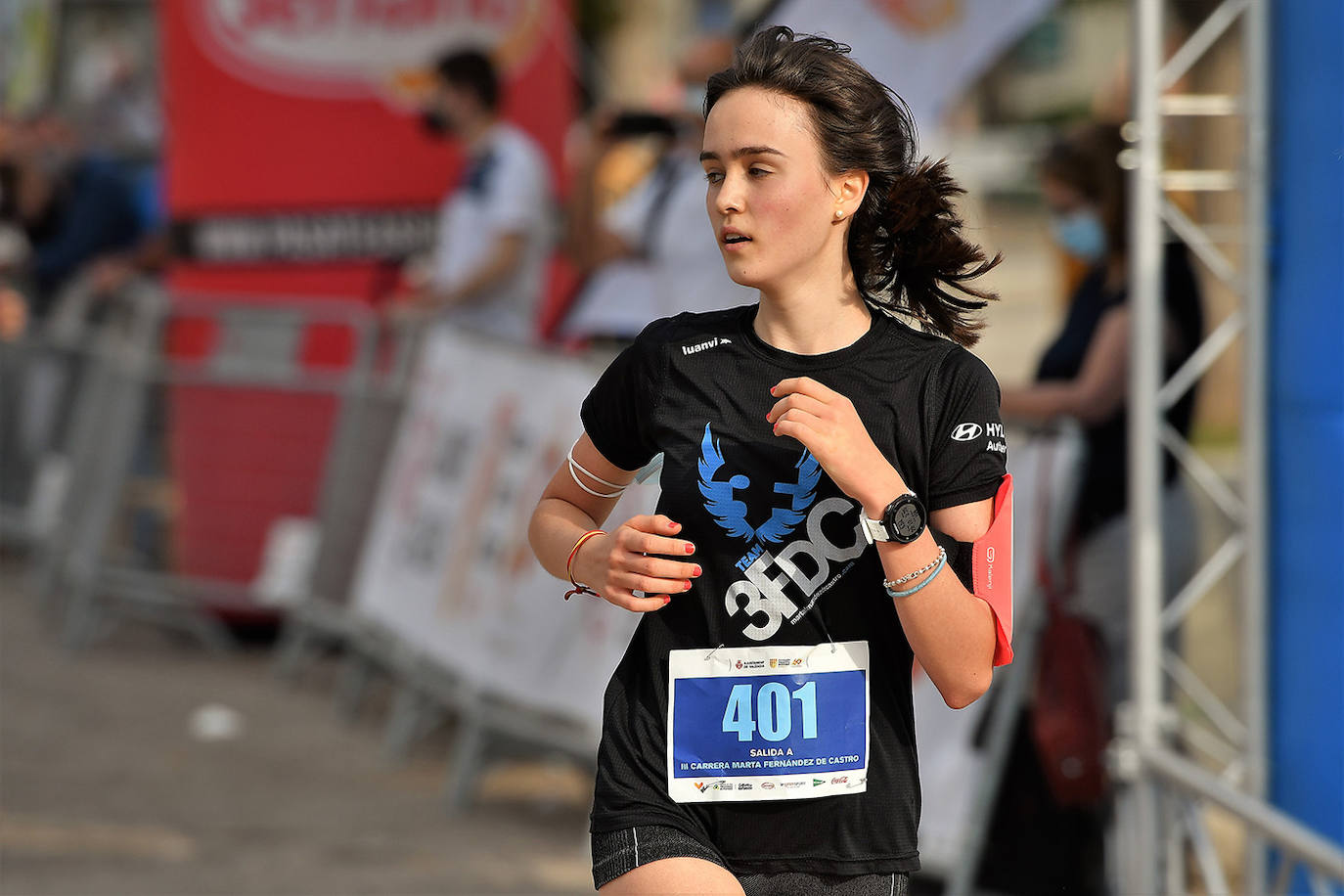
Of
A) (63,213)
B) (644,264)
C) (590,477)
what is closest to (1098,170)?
(644,264)

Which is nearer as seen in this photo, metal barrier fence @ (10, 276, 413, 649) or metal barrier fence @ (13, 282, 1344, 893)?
metal barrier fence @ (13, 282, 1344, 893)

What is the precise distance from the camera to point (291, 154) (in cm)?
887

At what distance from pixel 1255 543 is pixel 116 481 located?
616 centimetres

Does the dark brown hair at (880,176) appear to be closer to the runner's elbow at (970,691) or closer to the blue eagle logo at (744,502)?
the blue eagle logo at (744,502)

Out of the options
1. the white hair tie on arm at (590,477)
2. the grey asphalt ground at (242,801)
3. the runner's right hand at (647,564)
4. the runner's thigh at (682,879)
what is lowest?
the grey asphalt ground at (242,801)

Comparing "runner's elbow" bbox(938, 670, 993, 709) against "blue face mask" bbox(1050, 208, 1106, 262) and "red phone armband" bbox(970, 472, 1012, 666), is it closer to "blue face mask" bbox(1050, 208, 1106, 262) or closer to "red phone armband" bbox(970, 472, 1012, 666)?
"red phone armband" bbox(970, 472, 1012, 666)

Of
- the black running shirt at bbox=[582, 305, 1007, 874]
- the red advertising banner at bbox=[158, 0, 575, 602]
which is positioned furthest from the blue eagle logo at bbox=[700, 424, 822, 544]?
the red advertising banner at bbox=[158, 0, 575, 602]

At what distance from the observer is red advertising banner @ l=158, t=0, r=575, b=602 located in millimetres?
8672

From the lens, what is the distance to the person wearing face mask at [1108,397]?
17.0ft

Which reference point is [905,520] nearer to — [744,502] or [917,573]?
[917,573]

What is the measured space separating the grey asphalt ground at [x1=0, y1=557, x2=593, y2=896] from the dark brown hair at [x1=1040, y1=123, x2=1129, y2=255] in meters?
2.62

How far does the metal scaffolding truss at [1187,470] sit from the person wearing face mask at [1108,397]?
1.00 feet

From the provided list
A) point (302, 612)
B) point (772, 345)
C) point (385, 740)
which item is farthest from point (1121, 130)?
point (302, 612)

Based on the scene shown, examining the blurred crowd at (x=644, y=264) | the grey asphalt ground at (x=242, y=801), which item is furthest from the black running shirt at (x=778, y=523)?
the grey asphalt ground at (x=242, y=801)
